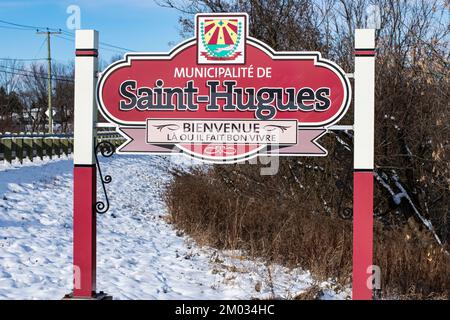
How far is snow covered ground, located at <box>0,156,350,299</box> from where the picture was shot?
20.7 ft

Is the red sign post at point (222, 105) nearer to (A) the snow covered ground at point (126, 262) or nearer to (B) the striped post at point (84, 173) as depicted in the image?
(B) the striped post at point (84, 173)

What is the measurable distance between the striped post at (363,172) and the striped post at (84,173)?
254 cm

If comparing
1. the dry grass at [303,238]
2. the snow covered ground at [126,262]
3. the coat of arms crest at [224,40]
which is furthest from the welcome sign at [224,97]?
the dry grass at [303,238]

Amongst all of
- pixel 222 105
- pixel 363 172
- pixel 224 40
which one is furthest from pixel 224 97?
pixel 363 172

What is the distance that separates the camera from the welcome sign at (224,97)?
5082 millimetres

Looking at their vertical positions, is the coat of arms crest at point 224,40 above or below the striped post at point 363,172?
above

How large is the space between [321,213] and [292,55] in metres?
5.91

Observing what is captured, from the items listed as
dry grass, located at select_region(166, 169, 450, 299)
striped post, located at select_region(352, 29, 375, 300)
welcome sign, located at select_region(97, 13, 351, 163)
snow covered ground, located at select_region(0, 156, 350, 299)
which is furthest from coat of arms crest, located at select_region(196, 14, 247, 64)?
dry grass, located at select_region(166, 169, 450, 299)

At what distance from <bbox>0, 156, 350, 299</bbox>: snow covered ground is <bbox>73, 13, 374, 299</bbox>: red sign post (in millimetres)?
1298

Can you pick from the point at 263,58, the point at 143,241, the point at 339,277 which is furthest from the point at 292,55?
the point at 143,241

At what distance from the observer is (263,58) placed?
202 inches

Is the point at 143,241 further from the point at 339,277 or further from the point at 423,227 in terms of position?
the point at 423,227

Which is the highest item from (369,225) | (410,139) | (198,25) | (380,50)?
(380,50)
